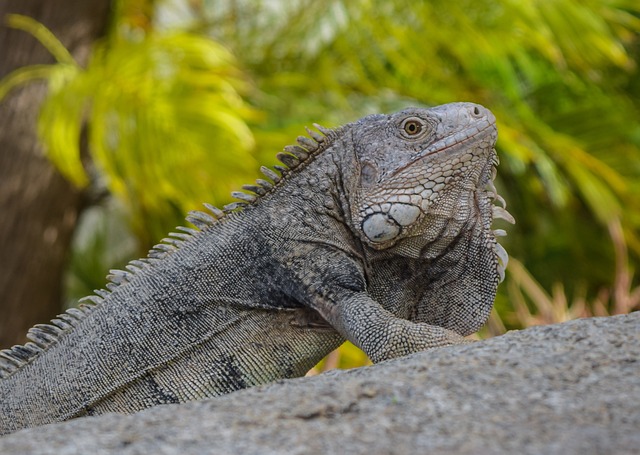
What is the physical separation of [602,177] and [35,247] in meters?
5.54

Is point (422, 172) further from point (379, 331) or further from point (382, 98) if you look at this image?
point (382, 98)

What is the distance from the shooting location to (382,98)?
902 centimetres

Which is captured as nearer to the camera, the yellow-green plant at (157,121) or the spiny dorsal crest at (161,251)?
the spiny dorsal crest at (161,251)

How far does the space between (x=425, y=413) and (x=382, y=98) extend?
21.9 ft

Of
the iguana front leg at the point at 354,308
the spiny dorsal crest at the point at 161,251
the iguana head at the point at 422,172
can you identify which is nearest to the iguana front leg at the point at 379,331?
the iguana front leg at the point at 354,308

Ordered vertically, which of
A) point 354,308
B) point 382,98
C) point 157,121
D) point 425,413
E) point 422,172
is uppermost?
point 157,121

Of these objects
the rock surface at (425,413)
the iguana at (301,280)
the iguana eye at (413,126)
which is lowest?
the rock surface at (425,413)

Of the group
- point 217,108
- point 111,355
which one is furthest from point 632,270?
point 111,355

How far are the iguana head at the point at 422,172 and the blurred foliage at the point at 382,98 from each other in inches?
115

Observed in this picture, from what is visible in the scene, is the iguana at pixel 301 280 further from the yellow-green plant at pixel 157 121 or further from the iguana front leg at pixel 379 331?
the yellow-green plant at pixel 157 121

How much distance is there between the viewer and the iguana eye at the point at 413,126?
3.89 meters

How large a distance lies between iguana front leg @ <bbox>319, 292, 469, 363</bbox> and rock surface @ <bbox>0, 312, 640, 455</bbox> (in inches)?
15.0

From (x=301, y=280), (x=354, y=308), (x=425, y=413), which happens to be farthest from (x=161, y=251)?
(x=425, y=413)

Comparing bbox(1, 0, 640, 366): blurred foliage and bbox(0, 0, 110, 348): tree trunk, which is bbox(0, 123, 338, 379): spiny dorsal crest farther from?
bbox(0, 0, 110, 348): tree trunk
